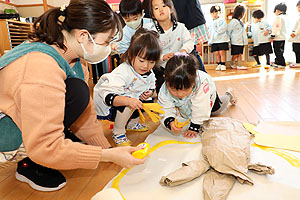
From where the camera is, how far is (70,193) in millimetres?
Answer: 855

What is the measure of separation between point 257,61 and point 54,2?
3.74 metres

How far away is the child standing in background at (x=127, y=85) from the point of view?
4.01 feet

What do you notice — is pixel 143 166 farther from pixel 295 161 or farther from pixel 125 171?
pixel 295 161

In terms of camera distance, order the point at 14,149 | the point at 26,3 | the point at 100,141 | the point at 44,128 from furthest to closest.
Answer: the point at 26,3, the point at 100,141, the point at 14,149, the point at 44,128

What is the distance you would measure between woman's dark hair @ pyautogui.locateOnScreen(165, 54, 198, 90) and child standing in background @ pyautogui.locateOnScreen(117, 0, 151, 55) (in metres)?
0.62

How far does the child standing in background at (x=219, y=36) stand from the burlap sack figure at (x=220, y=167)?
10.9 ft

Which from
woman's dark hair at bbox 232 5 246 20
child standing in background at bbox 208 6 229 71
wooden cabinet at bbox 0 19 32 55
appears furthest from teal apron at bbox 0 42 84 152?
woman's dark hair at bbox 232 5 246 20

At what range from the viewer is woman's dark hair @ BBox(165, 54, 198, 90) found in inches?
42.5

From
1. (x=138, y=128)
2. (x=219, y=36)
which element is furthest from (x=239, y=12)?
(x=138, y=128)

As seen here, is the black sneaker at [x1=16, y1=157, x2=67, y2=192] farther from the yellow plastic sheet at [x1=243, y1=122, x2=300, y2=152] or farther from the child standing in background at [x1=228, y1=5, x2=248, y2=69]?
the child standing in background at [x1=228, y1=5, x2=248, y2=69]

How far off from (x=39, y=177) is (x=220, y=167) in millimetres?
658

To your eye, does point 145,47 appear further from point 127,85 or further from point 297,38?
point 297,38

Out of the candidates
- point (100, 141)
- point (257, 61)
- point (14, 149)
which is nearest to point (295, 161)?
point (100, 141)

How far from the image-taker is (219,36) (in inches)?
164
